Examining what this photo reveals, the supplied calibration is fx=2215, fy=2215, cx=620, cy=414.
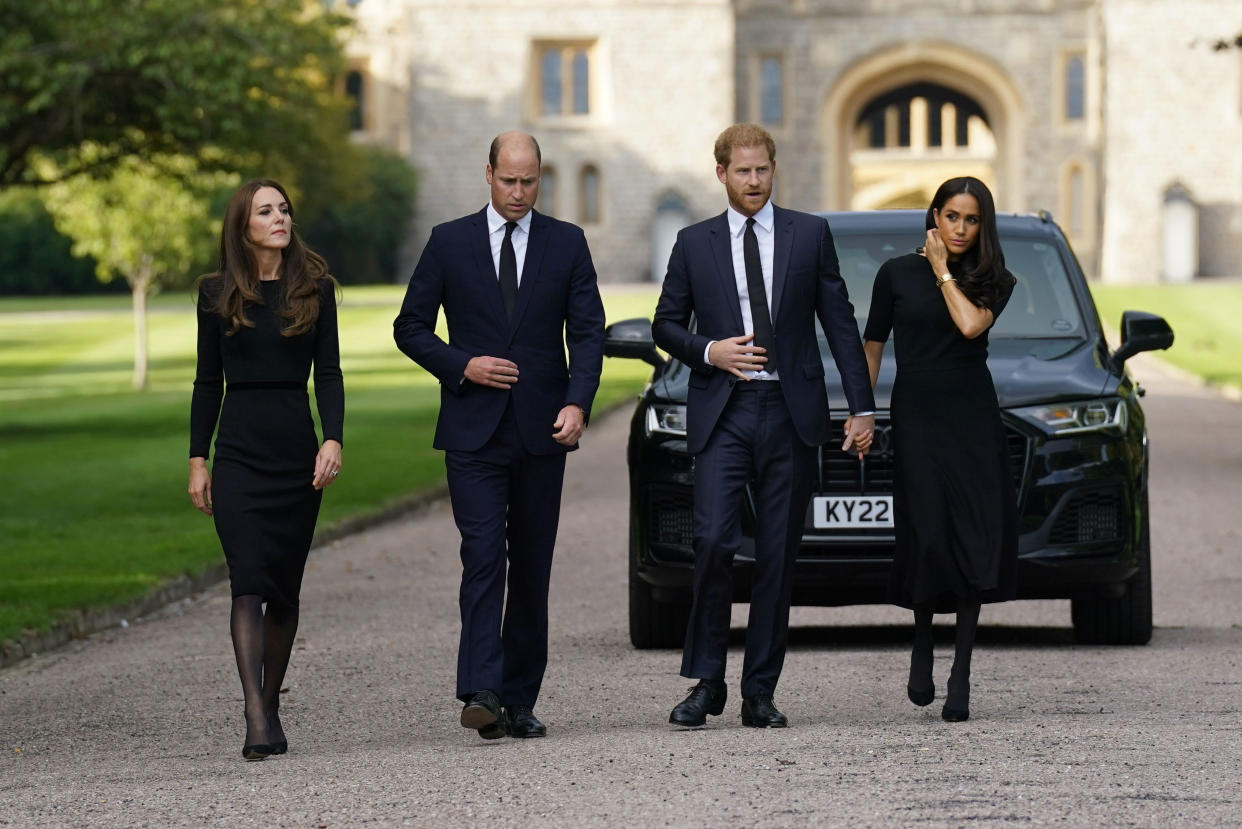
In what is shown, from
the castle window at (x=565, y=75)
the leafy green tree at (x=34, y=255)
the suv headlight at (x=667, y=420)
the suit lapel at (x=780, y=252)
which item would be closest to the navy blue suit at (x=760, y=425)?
the suit lapel at (x=780, y=252)

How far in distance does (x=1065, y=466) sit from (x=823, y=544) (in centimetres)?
98

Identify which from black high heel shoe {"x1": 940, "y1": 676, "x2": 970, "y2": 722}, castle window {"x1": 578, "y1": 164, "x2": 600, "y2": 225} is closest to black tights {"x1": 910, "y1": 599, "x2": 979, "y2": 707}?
black high heel shoe {"x1": 940, "y1": 676, "x2": 970, "y2": 722}

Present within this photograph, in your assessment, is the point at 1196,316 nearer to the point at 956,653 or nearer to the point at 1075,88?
the point at 1075,88

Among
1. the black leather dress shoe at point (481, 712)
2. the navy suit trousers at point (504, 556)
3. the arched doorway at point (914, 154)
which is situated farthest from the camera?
the arched doorway at point (914, 154)

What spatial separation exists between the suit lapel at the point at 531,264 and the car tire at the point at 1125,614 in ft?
10.2

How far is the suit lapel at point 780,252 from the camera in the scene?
6.85 metres

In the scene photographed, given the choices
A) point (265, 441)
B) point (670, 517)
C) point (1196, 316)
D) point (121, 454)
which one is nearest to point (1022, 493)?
point (670, 517)

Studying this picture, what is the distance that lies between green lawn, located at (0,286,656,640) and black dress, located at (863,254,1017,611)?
4598 millimetres

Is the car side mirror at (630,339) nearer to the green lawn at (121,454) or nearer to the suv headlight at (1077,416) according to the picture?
the suv headlight at (1077,416)

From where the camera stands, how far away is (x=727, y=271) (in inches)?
271

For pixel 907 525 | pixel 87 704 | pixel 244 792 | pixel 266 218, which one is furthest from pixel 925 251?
pixel 87 704

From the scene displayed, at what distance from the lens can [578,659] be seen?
897 centimetres

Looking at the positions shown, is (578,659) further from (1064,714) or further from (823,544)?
(1064,714)

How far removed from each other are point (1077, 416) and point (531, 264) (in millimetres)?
2761
